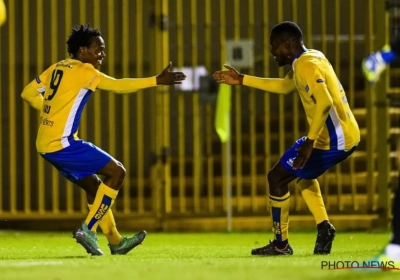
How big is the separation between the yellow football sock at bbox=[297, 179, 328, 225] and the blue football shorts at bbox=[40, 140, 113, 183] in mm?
1478

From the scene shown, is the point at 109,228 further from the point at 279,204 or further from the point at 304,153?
the point at 304,153

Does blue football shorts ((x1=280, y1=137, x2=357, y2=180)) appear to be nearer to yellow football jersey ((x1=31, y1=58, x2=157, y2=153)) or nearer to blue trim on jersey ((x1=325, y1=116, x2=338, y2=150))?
blue trim on jersey ((x1=325, y1=116, x2=338, y2=150))

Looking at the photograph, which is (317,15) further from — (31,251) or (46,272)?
(46,272)

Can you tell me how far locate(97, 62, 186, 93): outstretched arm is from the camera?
27.7 ft

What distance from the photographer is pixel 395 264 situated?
735 cm

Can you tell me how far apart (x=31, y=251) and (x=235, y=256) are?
1976mm

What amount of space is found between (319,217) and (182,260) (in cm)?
118

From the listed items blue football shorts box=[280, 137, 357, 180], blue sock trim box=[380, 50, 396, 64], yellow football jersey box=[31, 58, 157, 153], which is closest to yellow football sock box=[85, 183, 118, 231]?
yellow football jersey box=[31, 58, 157, 153]

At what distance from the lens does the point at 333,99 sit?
8344 millimetres

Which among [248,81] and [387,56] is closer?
[387,56]

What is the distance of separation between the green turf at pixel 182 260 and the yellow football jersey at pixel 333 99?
2.76ft

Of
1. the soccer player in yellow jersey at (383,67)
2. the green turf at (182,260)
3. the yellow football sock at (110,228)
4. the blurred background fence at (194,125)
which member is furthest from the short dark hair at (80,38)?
the blurred background fence at (194,125)

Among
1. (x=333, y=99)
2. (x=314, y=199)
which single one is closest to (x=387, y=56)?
(x=333, y=99)

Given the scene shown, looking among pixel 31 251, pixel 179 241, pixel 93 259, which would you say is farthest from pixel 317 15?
pixel 93 259
